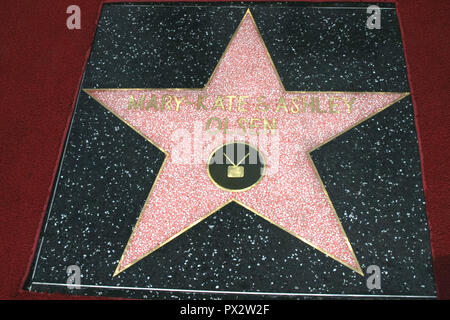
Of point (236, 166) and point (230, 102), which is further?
point (230, 102)

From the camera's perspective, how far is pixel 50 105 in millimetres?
1351

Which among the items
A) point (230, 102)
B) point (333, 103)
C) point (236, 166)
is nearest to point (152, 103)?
point (230, 102)

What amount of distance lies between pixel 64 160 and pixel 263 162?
2.09 feet

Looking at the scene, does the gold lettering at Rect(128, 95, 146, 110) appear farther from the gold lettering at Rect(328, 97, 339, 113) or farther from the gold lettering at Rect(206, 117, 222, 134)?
the gold lettering at Rect(328, 97, 339, 113)

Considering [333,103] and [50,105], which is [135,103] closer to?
[50,105]

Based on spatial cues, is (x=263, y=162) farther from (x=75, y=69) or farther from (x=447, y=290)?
(x=75, y=69)

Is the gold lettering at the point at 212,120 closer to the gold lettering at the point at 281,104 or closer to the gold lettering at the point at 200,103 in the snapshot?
the gold lettering at the point at 200,103

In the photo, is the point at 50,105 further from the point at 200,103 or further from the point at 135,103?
the point at 200,103

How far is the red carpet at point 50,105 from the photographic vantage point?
44.7 inches

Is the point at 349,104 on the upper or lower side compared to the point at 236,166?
upper

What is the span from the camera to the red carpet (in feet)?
3.72

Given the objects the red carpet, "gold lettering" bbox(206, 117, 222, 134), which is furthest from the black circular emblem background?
the red carpet

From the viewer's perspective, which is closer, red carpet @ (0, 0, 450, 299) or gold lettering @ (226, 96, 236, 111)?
red carpet @ (0, 0, 450, 299)
